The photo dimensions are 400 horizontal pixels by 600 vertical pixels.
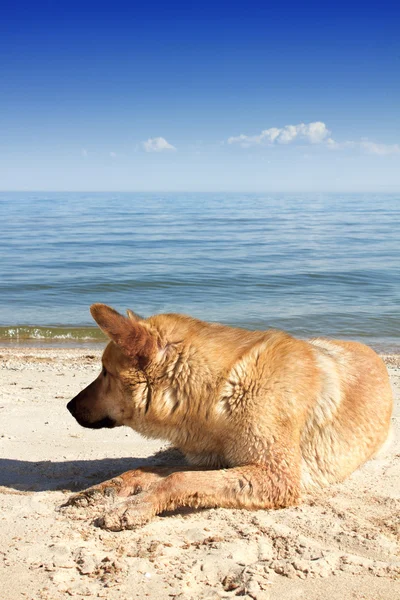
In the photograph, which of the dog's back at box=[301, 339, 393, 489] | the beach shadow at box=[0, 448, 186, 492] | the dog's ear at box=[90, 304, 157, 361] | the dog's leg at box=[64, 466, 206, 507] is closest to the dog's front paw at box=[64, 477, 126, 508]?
the dog's leg at box=[64, 466, 206, 507]

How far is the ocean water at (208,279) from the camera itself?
55.7ft

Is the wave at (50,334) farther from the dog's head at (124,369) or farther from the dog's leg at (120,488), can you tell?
the dog's leg at (120,488)

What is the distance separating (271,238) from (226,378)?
1486 inches

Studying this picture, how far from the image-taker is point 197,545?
3785 millimetres

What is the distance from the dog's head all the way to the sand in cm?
79

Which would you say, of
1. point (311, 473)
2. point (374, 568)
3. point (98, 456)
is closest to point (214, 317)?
point (98, 456)

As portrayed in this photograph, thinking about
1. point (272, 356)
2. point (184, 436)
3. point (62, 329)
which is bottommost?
point (62, 329)

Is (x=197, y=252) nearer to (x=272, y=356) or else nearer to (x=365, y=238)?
(x=365, y=238)

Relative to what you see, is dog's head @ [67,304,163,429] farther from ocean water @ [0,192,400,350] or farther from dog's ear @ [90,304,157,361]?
ocean water @ [0,192,400,350]

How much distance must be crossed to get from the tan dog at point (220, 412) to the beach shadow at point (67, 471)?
0.60 meters

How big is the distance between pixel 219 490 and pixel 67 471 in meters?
1.84

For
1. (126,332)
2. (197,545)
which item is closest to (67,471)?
(126,332)

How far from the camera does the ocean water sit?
669 inches

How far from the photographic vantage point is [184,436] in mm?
4551
